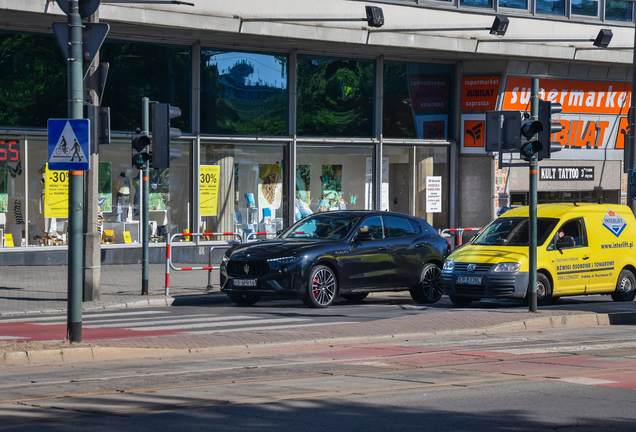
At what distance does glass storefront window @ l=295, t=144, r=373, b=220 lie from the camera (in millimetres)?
26266

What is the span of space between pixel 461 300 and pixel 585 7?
1492 cm

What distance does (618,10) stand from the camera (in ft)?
95.9

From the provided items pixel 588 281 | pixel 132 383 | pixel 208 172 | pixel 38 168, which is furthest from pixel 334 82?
pixel 132 383

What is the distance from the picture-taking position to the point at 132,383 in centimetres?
880

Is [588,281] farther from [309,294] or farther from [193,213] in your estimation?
[193,213]

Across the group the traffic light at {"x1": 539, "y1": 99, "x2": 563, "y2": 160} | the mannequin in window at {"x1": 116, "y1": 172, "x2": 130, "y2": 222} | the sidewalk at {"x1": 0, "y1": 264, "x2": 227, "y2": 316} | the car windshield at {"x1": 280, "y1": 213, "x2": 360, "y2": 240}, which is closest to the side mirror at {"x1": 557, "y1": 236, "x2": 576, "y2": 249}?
the traffic light at {"x1": 539, "y1": 99, "x2": 563, "y2": 160}

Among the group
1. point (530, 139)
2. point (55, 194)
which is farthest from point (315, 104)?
point (530, 139)

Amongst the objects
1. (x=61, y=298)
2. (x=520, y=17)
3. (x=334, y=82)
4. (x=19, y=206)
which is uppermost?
(x=520, y=17)

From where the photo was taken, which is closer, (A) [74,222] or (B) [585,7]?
(A) [74,222]

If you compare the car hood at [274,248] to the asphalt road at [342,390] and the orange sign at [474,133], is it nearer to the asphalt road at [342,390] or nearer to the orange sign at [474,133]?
the asphalt road at [342,390]

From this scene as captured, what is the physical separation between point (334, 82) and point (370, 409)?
63.1 feet

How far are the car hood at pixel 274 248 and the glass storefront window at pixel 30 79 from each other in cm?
789

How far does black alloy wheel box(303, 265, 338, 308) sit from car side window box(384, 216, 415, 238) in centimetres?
168

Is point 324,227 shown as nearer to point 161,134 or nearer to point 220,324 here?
point 161,134
